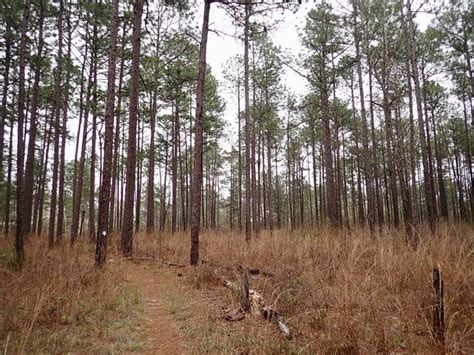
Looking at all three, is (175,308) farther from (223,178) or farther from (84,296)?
(223,178)

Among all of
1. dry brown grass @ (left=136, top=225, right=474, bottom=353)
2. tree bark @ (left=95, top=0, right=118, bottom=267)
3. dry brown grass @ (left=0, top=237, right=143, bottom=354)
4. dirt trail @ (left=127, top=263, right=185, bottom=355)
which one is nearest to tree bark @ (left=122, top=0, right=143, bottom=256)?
dirt trail @ (left=127, top=263, right=185, bottom=355)

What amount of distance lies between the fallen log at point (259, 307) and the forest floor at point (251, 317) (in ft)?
0.32

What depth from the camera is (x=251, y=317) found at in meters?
3.86

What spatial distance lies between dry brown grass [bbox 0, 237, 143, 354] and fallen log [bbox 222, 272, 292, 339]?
4.92 feet

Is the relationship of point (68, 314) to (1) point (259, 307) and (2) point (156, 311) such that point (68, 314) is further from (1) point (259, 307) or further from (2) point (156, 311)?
(1) point (259, 307)

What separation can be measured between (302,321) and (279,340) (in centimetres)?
63

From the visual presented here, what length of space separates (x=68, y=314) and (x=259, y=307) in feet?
8.67

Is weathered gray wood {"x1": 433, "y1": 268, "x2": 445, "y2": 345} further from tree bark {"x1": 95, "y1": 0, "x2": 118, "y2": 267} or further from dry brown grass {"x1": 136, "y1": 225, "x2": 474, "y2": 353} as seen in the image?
tree bark {"x1": 95, "y1": 0, "x2": 118, "y2": 267}

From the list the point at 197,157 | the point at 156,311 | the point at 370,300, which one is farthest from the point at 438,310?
the point at 197,157

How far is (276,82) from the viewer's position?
679 inches

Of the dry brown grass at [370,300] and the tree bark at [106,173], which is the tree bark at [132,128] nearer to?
the tree bark at [106,173]

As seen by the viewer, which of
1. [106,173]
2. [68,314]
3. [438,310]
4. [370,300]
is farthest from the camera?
[106,173]

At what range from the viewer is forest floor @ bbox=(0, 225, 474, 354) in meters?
2.80

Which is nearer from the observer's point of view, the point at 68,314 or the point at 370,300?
the point at 370,300
